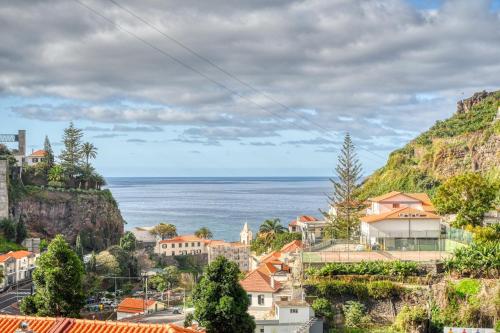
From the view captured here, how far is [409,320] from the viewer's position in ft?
84.3

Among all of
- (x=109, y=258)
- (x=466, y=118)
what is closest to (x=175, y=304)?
(x=109, y=258)

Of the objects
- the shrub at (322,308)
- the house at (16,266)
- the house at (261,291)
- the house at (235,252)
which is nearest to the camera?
the shrub at (322,308)

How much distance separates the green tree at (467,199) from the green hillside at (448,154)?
66.7 feet

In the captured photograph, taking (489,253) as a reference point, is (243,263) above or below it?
below

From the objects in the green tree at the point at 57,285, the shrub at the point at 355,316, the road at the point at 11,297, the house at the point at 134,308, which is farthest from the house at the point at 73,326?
the road at the point at 11,297

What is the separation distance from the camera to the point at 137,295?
191 feet

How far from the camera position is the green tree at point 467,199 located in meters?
37.3

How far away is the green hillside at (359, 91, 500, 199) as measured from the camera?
63.0 meters

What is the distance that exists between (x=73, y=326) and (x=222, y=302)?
697 centimetres

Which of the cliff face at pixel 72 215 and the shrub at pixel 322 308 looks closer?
the shrub at pixel 322 308

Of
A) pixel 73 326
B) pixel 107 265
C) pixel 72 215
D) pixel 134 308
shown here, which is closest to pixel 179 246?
pixel 72 215

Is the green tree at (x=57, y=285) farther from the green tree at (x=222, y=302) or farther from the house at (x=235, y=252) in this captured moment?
the house at (x=235, y=252)

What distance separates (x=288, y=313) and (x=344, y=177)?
2201 cm

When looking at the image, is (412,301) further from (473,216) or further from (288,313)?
(473,216)
